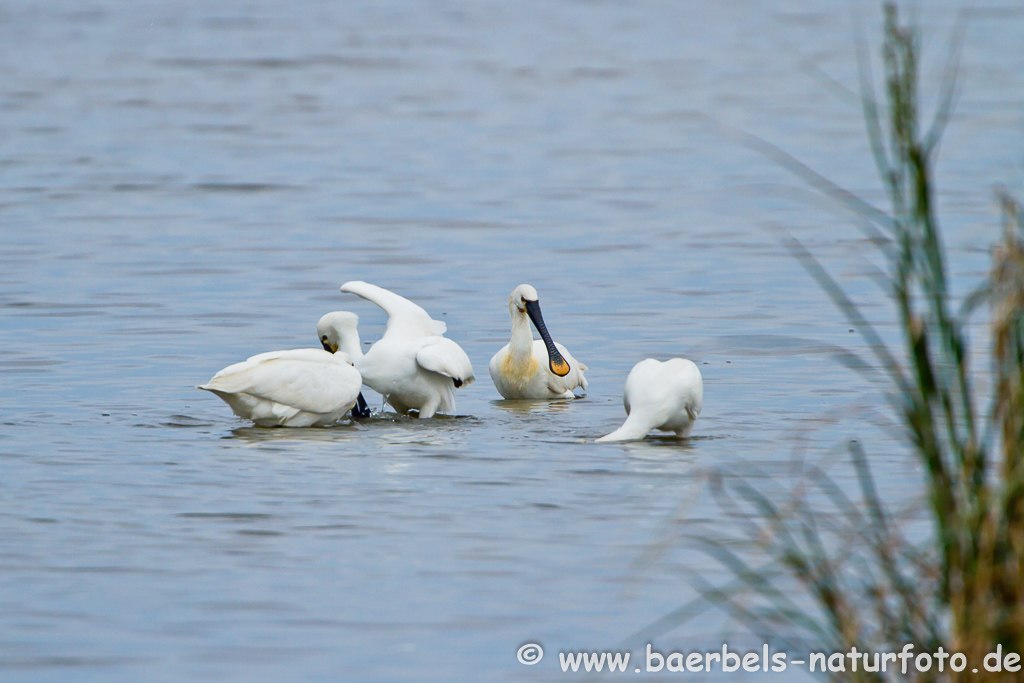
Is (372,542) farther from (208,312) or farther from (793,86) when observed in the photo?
(793,86)

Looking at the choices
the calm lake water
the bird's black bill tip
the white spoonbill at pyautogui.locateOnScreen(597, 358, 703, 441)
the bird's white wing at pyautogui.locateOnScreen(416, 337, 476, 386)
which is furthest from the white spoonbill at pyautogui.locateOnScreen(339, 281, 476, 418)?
the white spoonbill at pyautogui.locateOnScreen(597, 358, 703, 441)

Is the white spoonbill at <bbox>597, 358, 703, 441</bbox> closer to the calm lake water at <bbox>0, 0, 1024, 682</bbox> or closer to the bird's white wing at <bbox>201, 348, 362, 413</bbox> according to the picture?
the calm lake water at <bbox>0, 0, 1024, 682</bbox>

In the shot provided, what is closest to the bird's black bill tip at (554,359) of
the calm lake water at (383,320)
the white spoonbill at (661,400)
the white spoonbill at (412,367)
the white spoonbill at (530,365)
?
the white spoonbill at (530,365)

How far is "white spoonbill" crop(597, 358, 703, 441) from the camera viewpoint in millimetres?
8898

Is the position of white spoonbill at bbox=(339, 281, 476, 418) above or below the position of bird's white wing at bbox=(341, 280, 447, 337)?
below

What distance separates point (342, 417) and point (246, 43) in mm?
29979

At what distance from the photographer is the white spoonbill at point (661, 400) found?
8898 millimetres

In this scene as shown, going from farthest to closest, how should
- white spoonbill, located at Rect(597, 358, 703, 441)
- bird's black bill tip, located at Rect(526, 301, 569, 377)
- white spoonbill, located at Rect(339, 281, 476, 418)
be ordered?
bird's black bill tip, located at Rect(526, 301, 569, 377) < white spoonbill, located at Rect(339, 281, 476, 418) < white spoonbill, located at Rect(597, 358, 703, 441)

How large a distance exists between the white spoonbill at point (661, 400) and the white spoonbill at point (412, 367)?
4.59ft

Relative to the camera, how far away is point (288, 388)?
9.37m

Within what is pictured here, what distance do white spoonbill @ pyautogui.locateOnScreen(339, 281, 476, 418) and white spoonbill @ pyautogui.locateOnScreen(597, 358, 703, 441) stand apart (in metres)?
1.40

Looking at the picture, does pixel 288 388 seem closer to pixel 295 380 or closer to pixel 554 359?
pixel 295 380

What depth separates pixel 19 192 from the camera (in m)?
19.3

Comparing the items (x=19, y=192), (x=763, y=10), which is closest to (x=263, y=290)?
(x=19, y=192)
